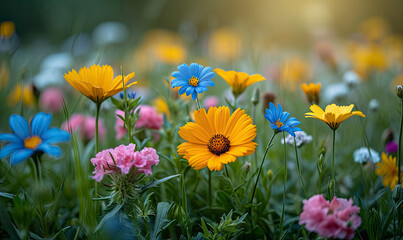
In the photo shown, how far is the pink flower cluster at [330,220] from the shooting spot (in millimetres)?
651

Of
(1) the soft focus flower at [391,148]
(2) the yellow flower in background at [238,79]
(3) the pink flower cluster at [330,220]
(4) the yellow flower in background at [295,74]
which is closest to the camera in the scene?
(3) the pink flower cluster at [330,220]

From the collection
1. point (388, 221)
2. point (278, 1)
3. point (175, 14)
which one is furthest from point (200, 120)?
point (175, 14)

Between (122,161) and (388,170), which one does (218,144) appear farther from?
(388,170)

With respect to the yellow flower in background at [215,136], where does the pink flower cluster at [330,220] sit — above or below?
below

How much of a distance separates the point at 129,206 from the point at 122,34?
3799mm

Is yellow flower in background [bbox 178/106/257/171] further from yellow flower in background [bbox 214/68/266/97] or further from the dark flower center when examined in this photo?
yellow flower in background [bbox 214/68/266/97]

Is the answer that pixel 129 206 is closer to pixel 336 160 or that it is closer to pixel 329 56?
pixel 336 160

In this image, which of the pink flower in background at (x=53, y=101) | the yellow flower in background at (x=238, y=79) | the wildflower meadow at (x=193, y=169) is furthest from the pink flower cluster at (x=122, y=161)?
the pink flower in background at (x=53, y=101)

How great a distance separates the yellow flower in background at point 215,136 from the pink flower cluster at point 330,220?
187 millimetres

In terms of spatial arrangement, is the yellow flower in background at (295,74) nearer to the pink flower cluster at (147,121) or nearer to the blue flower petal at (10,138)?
the pink flower cluster at (147,121)

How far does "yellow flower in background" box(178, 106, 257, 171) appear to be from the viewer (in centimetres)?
76

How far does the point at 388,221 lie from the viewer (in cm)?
83

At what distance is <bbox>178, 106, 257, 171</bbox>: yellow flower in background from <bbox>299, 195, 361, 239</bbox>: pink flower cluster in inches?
7.4

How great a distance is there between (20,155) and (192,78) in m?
0.45
